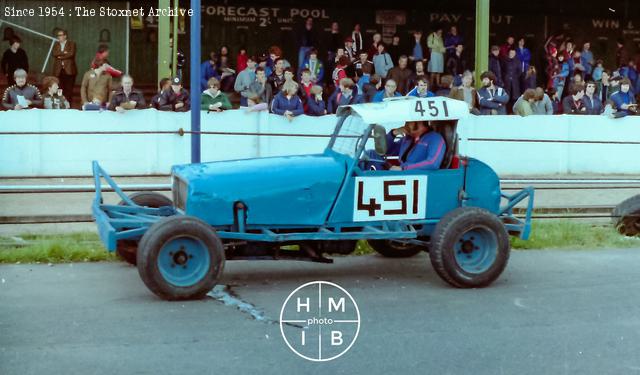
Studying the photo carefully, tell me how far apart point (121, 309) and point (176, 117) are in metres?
8.55

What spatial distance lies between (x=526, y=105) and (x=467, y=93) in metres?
1.02

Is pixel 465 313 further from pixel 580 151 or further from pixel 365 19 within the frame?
pixel 365 19

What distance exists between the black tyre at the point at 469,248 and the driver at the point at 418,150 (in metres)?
0.51

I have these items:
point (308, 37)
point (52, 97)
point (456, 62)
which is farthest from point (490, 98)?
point (308, 37)

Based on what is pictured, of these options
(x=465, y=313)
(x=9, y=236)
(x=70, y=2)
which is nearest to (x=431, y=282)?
(x=465, y=313)

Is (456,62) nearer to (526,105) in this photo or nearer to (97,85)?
(526,105)

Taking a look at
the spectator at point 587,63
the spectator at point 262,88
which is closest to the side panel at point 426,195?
the spectator at point 262,88

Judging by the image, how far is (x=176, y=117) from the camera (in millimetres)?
16234

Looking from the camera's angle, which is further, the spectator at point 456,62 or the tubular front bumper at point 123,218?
the spectator at point 456,62

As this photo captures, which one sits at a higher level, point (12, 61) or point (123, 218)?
point (12, 61)

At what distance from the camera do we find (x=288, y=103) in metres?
16.4

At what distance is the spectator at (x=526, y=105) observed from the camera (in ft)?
58.5

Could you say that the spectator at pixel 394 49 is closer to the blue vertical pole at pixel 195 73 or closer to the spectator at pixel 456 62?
the spectator at pixel 456 62

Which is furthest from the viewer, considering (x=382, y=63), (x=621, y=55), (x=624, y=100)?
(x=621, y=55)
